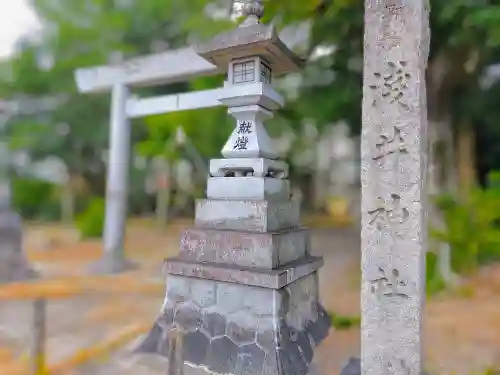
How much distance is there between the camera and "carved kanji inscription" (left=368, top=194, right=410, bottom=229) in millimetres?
2424

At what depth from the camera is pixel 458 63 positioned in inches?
295

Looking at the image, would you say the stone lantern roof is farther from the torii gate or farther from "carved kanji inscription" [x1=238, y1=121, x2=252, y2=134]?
the torii gate

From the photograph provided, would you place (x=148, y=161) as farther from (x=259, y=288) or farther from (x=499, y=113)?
(x=259, y=288)

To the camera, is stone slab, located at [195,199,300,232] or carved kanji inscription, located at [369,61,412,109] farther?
stone slab, located at [195,199,300,232]

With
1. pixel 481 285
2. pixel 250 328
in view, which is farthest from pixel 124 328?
pixel 481 285

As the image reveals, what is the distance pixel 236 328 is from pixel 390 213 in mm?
1354

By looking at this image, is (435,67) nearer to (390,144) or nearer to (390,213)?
(390,144)

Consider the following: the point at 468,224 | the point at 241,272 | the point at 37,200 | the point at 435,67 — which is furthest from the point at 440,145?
the point at 37,200

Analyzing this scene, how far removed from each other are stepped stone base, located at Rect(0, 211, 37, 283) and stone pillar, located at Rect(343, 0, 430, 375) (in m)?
5.79

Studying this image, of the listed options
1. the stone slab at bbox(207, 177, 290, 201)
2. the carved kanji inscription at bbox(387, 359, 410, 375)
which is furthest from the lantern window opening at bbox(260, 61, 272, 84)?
the carved kanji inscription at bbox(387, 359, 410, 375)

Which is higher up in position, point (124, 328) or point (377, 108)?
point (377, 108)

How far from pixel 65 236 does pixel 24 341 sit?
7.71 m

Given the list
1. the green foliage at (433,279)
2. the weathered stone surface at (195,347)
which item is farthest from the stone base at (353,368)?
the green foliage at (433,279)

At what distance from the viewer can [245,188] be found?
311 cm
